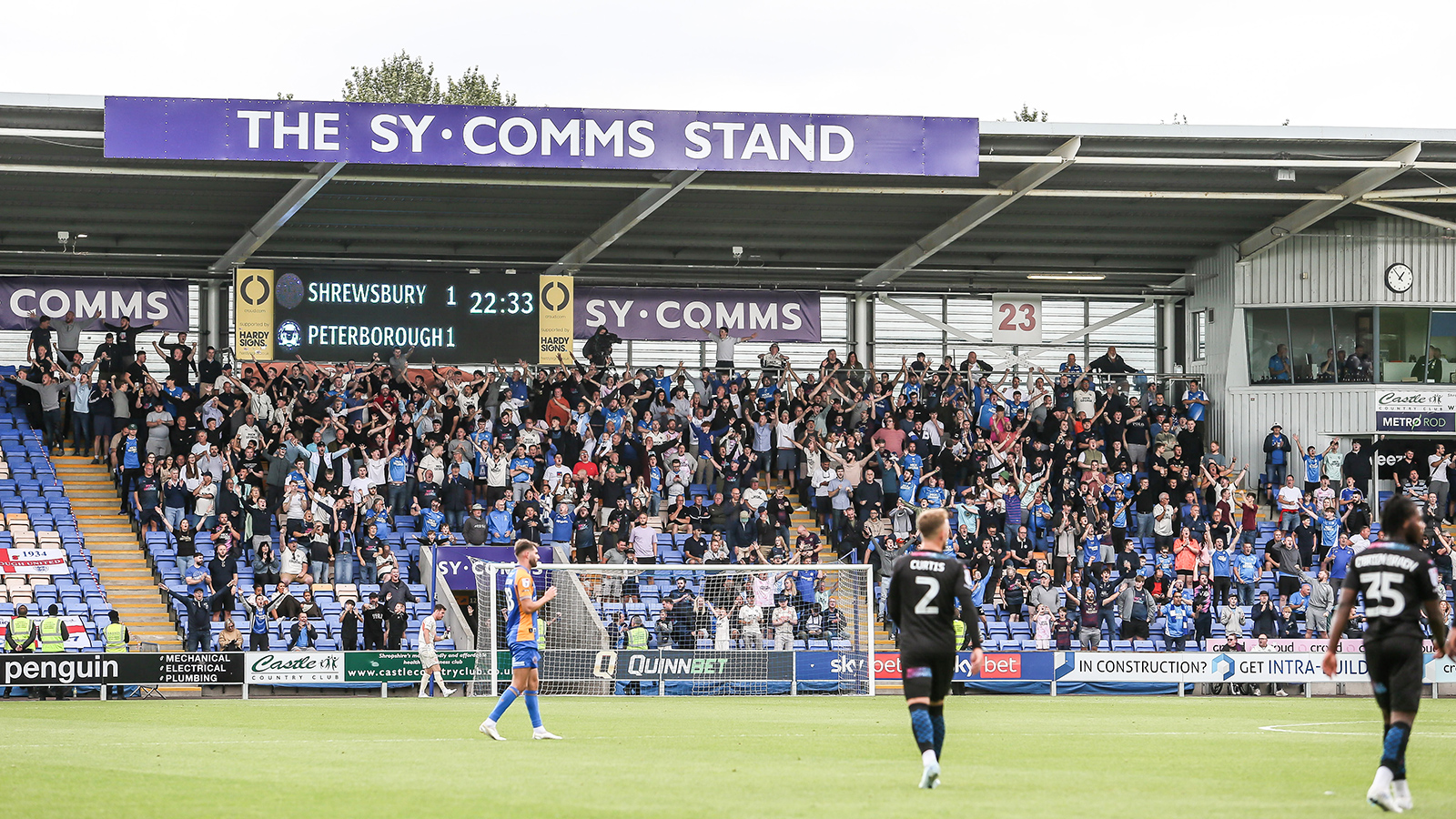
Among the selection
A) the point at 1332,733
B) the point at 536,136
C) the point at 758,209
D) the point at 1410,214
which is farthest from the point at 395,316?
the point at 1332,733

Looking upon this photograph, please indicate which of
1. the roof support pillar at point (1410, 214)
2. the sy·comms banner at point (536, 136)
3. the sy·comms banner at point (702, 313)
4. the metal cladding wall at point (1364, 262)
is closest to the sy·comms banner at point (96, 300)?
the sy·comms banner at point (702, 313)

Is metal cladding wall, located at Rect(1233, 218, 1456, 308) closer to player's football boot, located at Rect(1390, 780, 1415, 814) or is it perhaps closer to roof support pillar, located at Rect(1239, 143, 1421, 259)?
roof support pillar, located at Rect(1239, 143, 1421, 259)

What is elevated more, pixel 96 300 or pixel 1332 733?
pixel 96 300

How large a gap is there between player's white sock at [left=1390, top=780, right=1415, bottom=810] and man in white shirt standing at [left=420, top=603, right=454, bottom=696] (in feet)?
59.8

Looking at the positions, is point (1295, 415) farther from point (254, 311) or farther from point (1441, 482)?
point (254, 311)

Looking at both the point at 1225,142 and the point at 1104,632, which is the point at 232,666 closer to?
the point at 1104,632

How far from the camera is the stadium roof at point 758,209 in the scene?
94.8 ft

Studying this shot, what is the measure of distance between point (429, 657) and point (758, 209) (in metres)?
12.1

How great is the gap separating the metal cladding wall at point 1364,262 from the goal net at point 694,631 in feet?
46.0

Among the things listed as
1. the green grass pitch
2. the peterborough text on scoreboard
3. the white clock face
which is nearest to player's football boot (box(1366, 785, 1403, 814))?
the green grass pitch

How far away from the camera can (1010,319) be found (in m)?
38.3

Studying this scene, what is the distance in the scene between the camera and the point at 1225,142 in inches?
1154

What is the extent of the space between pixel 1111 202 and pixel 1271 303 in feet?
17.7

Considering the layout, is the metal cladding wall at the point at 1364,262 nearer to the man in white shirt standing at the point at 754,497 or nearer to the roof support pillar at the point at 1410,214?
the roof support pillar at the point at 1410,214
